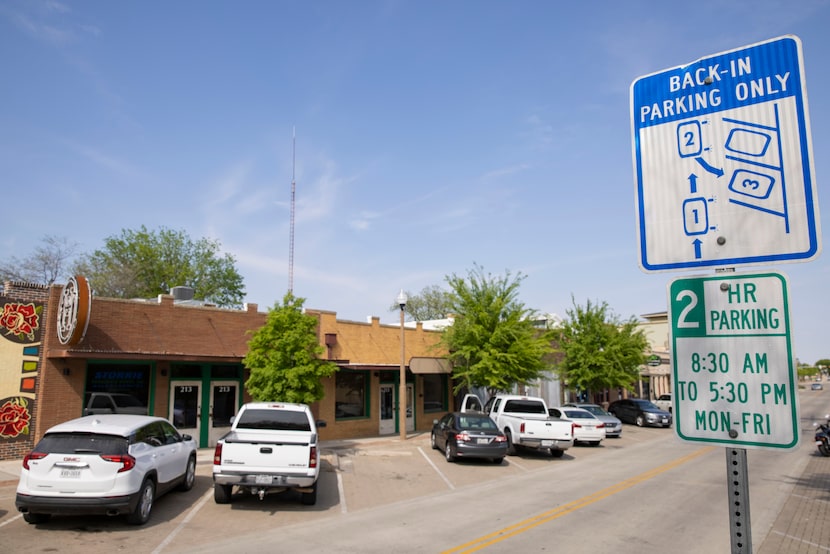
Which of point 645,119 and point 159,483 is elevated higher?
point 645,119

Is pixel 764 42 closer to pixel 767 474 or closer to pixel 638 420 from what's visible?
pixel 767 474

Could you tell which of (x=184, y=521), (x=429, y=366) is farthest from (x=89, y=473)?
(x=429, y=366)

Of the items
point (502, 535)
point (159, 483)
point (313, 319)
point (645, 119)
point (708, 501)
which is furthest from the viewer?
point (313, 319)

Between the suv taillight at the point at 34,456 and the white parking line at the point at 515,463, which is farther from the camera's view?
the white parking line at the point at 515,463

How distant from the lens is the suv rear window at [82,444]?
934 centimetres

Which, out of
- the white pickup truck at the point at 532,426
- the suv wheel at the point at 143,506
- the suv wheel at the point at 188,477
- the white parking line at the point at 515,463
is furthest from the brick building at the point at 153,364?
the suv wheel at the point at 143,506

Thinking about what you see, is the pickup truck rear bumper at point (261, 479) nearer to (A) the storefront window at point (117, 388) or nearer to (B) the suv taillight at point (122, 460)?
(B) the suv taillight at point (122, 460)

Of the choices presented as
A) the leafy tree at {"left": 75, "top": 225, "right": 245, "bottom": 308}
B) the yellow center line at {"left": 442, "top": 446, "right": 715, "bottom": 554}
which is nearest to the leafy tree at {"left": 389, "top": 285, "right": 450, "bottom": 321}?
the leafy tree at {"left": 75, "top": 225, "right": 245, "bottom": 308}

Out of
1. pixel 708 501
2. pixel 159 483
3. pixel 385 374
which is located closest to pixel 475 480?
pixel 708 501

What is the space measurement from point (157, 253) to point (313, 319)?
128ft

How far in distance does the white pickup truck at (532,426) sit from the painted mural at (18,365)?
14719 millimetres

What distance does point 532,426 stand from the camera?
19.3m

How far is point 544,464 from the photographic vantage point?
18.5 m

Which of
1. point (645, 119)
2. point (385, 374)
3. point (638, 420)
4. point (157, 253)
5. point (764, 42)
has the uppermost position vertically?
point (157, 253)
